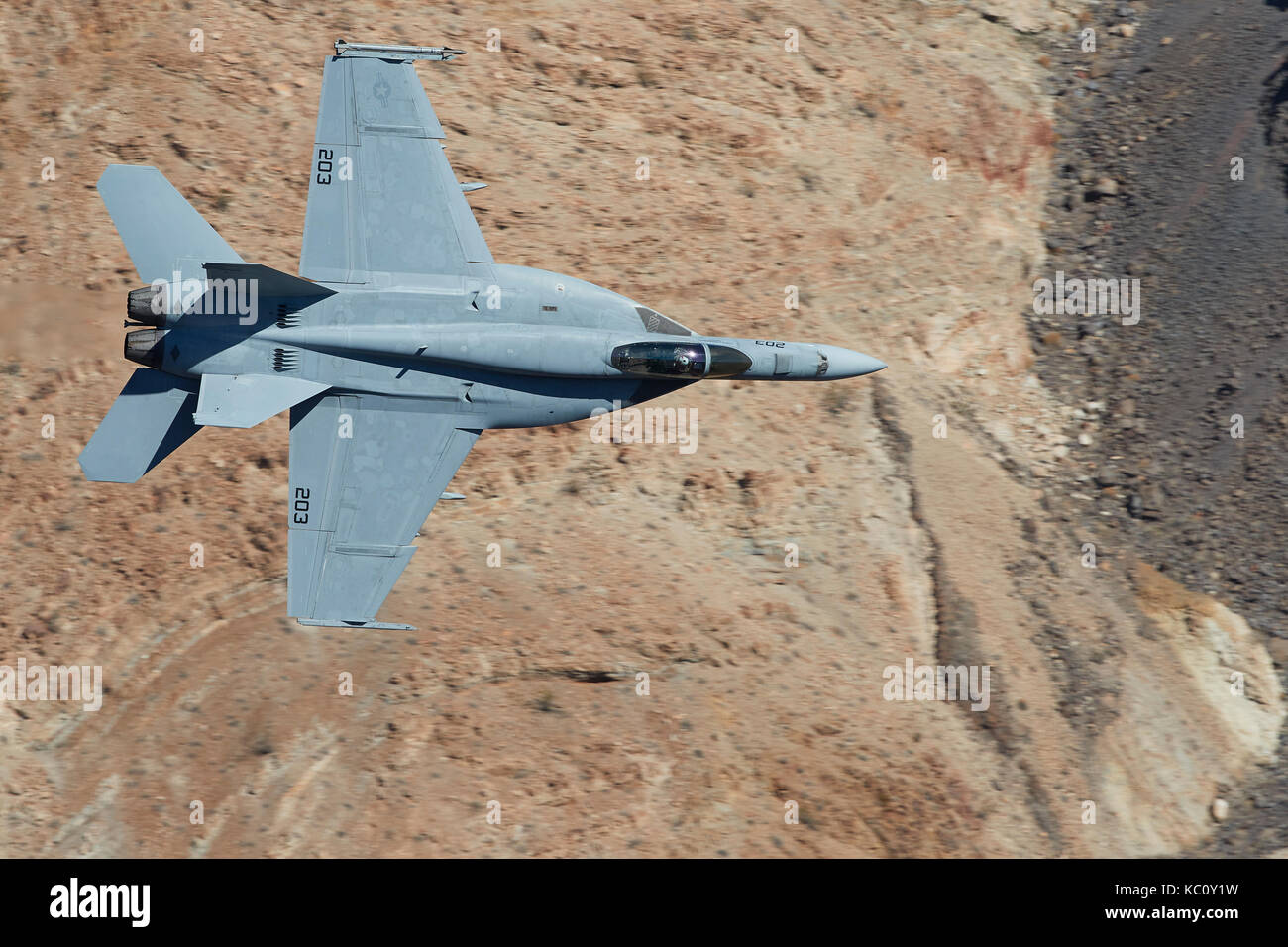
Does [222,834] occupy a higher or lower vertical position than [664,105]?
lower

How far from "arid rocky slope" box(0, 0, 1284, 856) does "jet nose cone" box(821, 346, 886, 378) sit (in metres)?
3.43

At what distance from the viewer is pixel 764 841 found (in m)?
20.0

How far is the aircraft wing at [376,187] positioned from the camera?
18.4m

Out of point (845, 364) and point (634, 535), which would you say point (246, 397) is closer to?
point (634, 535)

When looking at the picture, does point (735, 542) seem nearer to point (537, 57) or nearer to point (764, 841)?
point (764, 841)

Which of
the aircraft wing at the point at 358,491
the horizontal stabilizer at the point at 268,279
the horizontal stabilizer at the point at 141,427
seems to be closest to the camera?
A: the horizontal stabilizer at the point at 268,279

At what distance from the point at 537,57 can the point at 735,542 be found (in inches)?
470

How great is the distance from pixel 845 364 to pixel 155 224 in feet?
38.7

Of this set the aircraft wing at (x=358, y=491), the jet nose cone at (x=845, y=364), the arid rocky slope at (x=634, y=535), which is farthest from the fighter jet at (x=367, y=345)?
the arid rocky slope at (x=634, y=535)

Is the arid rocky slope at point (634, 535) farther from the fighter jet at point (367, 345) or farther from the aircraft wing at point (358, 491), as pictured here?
the fighter jet at point (367, 345)

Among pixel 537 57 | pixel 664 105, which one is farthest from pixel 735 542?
pixel 537 57

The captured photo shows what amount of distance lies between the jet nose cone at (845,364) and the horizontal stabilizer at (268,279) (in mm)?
8665

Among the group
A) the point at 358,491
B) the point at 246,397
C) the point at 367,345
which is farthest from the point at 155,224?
the point at 358,491

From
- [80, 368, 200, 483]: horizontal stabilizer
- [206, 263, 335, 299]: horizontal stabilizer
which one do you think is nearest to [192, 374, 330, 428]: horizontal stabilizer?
[80, 368, 200, 483]: horizontal stabilizer
